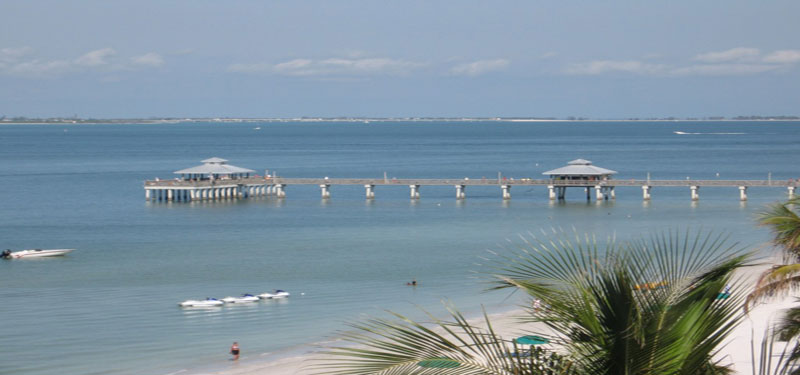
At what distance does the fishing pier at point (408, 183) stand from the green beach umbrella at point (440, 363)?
67016 millimetres

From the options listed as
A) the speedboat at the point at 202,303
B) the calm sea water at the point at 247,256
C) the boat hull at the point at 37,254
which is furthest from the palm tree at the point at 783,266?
the boat hull at the point at 37,254

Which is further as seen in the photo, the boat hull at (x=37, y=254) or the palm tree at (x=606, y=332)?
the boat hull at (x=37, y=254)

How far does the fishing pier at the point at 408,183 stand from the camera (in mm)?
72312

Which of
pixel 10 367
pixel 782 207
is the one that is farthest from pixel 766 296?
pixel 10 367

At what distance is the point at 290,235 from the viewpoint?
56688 mm

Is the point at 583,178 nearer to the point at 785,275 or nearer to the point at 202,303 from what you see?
the point at 202,303

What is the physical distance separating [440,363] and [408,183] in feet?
230

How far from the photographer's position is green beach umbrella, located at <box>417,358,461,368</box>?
5.98 m

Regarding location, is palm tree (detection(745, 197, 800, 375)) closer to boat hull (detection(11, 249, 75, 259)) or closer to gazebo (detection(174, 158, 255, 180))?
boat hull (detection(11, 249, 75, 259))

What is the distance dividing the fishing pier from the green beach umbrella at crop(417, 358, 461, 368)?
67.0 metres

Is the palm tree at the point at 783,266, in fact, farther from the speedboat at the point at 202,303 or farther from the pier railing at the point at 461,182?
the pier railing at the point at 461,182

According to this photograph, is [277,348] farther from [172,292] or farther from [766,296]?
[766,296]

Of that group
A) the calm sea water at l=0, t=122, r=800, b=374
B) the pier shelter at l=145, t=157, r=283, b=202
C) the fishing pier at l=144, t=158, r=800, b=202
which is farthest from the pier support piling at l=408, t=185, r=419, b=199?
the pier shelter at l=145, t=157, r=283, b=202

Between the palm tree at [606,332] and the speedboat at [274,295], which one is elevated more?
the palm tree at [606,332]
